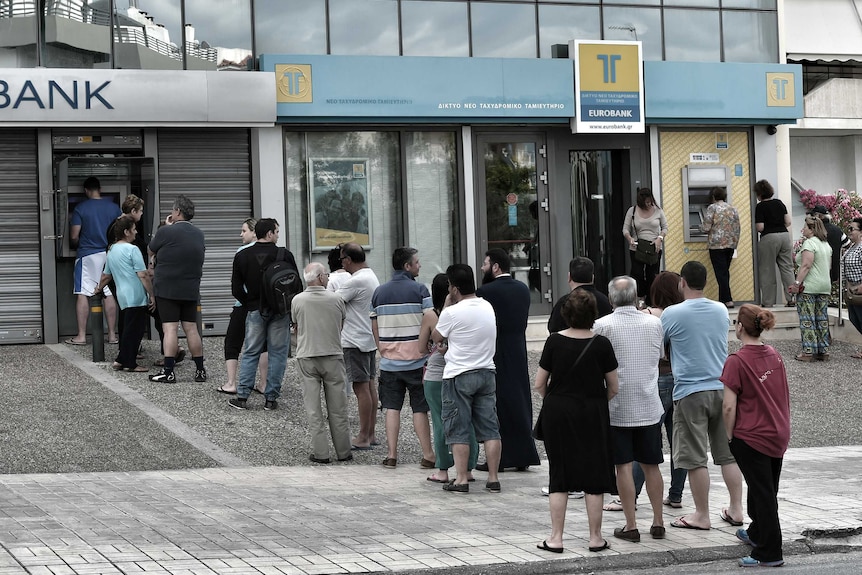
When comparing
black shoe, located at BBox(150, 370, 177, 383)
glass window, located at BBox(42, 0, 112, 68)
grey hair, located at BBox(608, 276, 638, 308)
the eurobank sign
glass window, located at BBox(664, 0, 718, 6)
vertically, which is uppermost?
glass window, located at BBox(664, 0, 718, 6)

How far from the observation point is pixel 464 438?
9.43 metres

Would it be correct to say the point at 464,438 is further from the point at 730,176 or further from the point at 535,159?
the point at 730,176

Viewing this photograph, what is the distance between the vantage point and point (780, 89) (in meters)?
19.6

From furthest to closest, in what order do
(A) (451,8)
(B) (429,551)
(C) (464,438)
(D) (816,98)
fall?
(D) (816,98) < (A) (451,8) < (C) (464,438) < (B) (429,551)

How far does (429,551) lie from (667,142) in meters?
12.9

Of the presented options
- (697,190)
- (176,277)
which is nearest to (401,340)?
(176,277)

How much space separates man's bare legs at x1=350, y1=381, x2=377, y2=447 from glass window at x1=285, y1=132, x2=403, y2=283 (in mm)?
6513

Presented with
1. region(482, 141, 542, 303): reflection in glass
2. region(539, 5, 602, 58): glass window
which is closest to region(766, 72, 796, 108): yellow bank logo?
region(539, 5, 602, 58): glass window

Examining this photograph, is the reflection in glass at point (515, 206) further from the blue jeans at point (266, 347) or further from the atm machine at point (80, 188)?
the blue jeans at point (266, 347)

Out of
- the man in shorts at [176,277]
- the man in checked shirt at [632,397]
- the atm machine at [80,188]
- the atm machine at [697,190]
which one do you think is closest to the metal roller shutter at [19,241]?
the atm machine at [80,188]

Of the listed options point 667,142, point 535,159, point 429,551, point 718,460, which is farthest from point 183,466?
point 667,142

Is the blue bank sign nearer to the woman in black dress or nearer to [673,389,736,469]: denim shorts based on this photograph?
[673,389,736,469]: denim shorts

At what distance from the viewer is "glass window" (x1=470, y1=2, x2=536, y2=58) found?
18.5 m

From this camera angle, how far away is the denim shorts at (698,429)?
26.7ft
